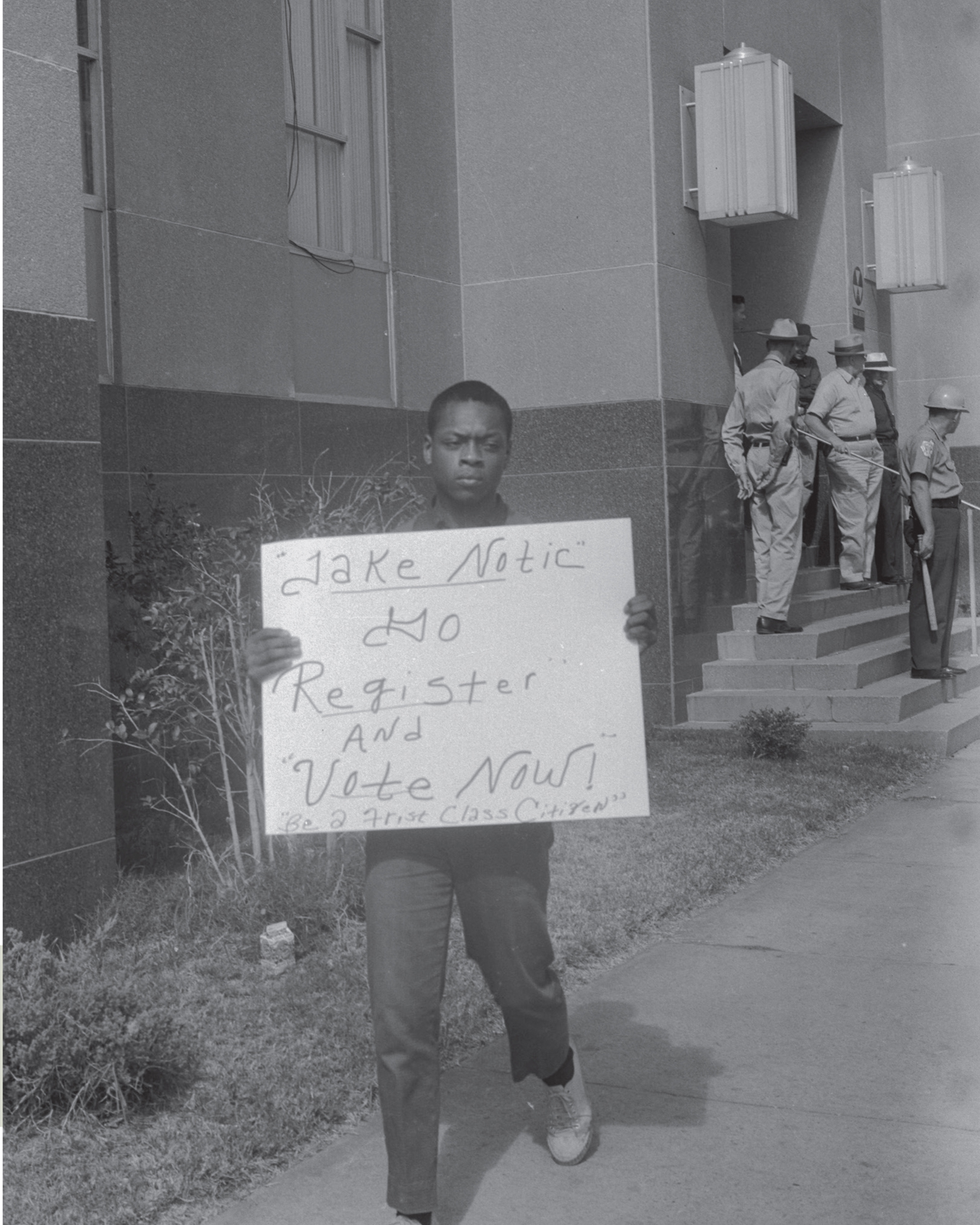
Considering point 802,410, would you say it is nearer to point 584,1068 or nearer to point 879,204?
point 879,204

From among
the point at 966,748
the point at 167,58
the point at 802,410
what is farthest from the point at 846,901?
the point at 802,410

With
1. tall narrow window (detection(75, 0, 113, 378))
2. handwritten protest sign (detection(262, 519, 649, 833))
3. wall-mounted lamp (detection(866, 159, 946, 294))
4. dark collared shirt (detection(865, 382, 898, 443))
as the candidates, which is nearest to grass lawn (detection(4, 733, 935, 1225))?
handwritten protest sign (detection(262, 519, 649, 833))

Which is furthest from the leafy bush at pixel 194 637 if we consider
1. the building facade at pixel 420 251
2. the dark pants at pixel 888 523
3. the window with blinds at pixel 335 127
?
the dark pants at pixel 888 523

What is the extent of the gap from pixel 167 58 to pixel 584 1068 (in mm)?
5739

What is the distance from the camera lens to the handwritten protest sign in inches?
139

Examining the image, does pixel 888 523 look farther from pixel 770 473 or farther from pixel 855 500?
pixel 770 473

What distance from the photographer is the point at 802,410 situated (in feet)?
43.4

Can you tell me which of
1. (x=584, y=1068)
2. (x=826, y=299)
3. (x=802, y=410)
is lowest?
(x=584, y=1068)

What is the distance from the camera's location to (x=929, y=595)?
36.2ft

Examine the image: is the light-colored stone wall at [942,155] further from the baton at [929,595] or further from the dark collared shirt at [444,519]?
the dark collared shirt at [444,519]

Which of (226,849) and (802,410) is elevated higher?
(802,410)

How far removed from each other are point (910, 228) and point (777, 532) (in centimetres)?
480

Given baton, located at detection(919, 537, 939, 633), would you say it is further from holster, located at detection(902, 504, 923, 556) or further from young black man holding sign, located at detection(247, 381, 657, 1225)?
young black man holding sign, located at detection(247, 381, 657, 1225)

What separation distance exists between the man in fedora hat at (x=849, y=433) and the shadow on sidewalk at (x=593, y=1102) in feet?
28.4
